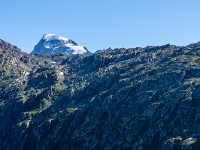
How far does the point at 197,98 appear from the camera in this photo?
19338 cm

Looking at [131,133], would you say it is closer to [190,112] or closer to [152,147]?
[152,147]

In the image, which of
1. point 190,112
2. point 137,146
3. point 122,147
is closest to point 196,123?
point 190,112

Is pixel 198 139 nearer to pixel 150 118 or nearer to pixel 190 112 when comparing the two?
pixel 190 112

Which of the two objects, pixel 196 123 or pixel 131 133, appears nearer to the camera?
pixel 196 123

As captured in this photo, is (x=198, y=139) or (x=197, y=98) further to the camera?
(x=197, y=98)

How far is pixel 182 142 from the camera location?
156m

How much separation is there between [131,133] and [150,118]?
18.1 metres

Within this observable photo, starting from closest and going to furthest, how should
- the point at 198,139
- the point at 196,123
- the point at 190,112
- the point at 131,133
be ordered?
the point at 198,139 < the point at 196,123 < the point at 190,112 < the point at 131,133

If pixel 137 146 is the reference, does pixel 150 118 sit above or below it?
above

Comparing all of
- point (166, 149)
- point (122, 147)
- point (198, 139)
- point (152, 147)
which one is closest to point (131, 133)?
point (122, 147)

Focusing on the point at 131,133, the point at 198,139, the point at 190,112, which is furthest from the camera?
the point at 131,133

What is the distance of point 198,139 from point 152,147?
30.7 metres

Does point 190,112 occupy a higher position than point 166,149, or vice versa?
point 190,112

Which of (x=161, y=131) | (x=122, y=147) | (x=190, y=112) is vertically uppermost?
(x=190, y=112)
